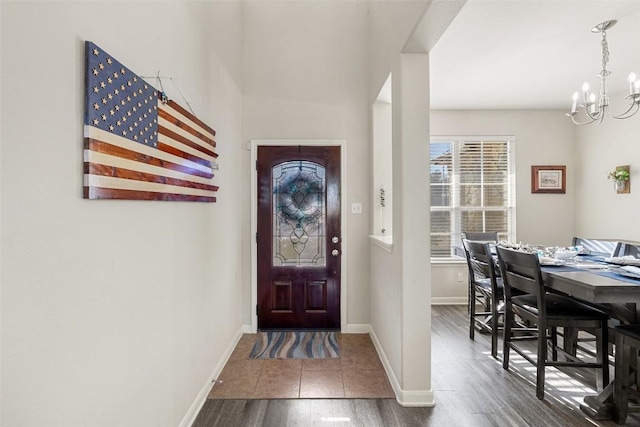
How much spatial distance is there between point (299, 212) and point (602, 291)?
99.3 inches

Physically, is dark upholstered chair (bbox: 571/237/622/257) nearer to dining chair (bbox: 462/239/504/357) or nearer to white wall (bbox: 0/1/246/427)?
dining chair (bbox: 462/239/504/357)

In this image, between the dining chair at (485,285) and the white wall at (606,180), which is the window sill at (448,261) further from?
the white wall at (606,180)

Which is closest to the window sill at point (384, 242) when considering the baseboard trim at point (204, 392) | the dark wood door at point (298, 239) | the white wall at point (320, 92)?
the white wall at point (320, 92)

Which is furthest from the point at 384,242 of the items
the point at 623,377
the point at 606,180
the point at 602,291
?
the point at 606,180

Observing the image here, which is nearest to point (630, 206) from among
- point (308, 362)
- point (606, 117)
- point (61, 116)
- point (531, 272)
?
point (606, 117)

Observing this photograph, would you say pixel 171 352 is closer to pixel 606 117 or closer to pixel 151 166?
pixel 151 166

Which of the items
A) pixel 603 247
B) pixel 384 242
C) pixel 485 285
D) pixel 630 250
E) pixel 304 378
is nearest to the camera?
pixel 304 378

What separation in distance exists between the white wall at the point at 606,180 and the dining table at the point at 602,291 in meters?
2.23

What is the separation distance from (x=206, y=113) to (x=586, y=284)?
108 inches

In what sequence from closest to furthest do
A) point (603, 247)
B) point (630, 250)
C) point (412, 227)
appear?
point (412, 227), point (630, 250), point (603, 247)

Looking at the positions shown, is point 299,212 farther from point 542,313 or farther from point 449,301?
point 449,301

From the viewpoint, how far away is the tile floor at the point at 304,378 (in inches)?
91.3

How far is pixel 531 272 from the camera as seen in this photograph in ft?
7.61

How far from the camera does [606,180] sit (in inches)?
169
